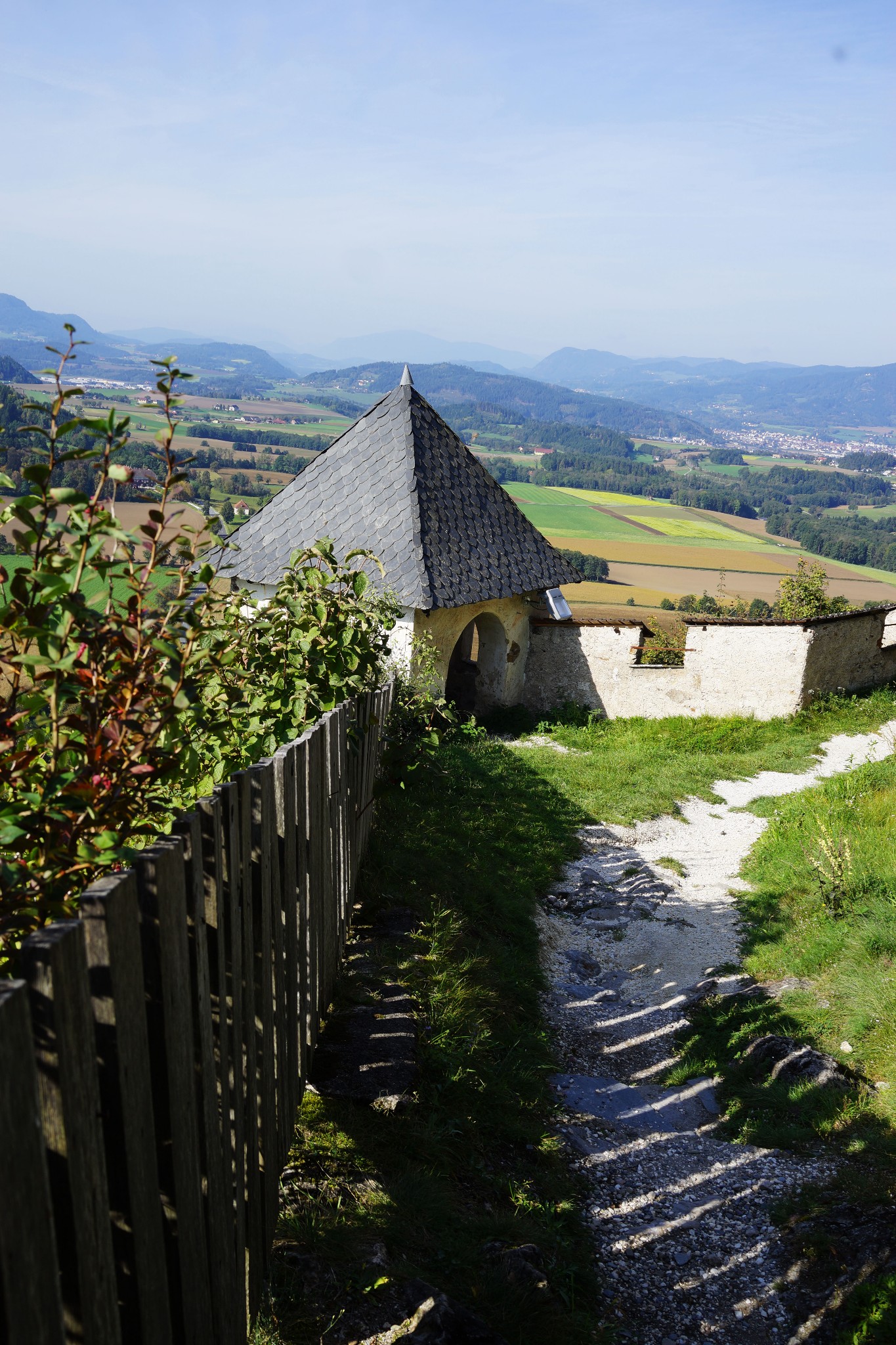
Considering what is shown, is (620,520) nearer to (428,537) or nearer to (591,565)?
(591,565)

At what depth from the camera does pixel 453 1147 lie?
3820 millimetres

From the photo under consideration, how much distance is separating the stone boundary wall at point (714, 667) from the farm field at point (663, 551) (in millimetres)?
25021

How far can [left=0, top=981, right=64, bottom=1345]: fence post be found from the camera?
1.09 meters

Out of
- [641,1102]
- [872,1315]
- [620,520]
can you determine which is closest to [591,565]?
[620,520]

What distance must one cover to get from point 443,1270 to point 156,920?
2229 millimetres

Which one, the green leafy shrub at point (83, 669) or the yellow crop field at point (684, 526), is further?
the yellow crop field at point (684, 526)

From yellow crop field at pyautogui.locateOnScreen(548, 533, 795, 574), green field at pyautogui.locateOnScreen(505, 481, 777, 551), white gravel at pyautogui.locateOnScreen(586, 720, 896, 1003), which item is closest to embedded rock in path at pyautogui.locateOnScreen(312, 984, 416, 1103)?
white gravel at pyautogui.locateOnScreen(586, 720, 896, 1003)

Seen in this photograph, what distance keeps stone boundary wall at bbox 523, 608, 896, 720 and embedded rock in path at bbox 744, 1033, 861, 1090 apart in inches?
344

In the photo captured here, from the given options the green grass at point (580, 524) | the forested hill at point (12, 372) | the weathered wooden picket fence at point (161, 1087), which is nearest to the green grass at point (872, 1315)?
the weathered wooden picket fence at point (161, 1087)

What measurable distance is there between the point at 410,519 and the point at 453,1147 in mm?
10019

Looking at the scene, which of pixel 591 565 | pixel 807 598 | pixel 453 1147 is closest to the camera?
pixel 453 1147

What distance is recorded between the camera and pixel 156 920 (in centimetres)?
157

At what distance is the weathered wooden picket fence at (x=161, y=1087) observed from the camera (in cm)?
118

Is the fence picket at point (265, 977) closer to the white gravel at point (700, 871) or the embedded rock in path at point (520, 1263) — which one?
the embedded rock in path at point (520, 1263)
